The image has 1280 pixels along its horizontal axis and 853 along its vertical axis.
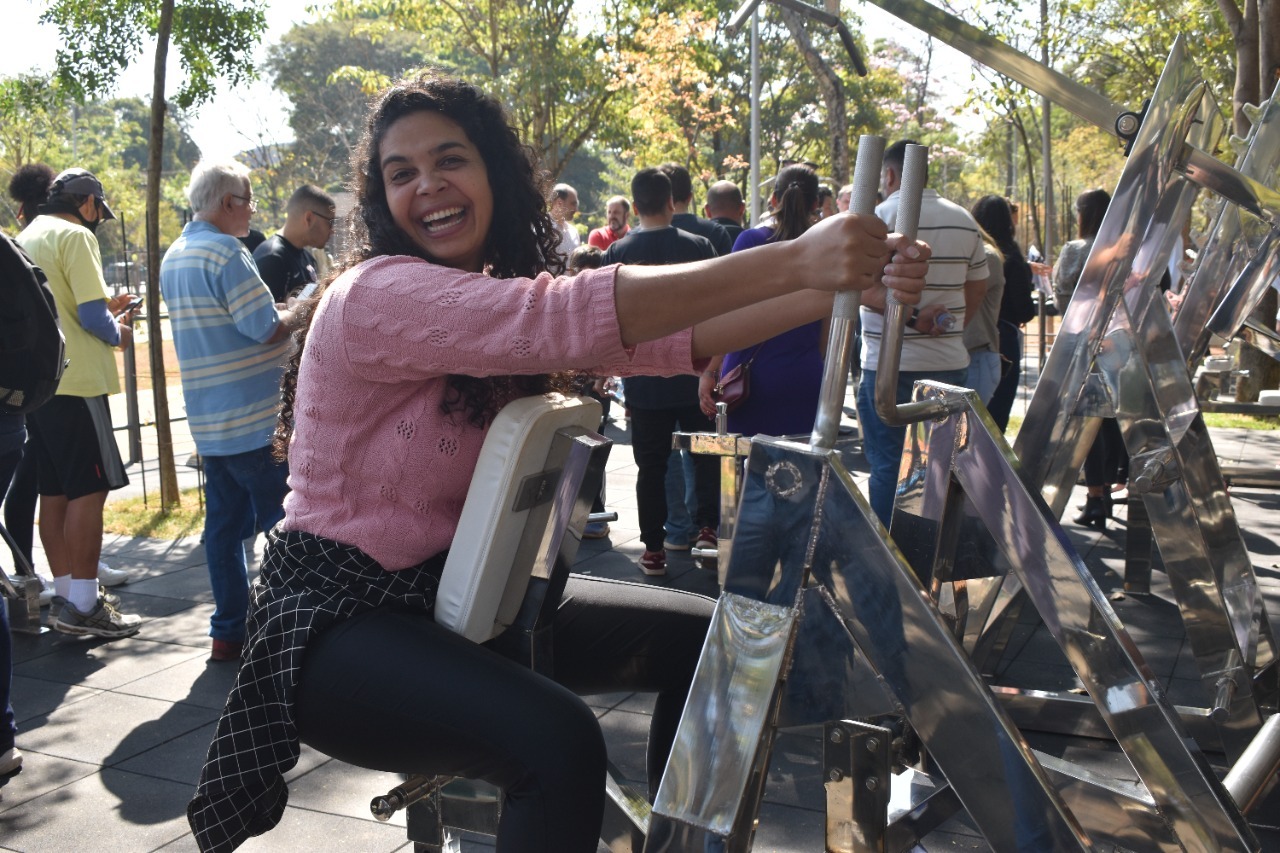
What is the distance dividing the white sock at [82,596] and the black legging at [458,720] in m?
3.27

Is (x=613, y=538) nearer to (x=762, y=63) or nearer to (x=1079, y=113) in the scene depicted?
(x=1079, y=113)

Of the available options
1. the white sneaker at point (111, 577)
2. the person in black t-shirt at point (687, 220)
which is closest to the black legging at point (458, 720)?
the white sneaker at point (111, 577)

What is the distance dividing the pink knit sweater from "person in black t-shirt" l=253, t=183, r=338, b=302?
137 inches

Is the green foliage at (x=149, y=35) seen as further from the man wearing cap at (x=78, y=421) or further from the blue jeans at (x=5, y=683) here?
the blue jeans at (x=5, y=683)

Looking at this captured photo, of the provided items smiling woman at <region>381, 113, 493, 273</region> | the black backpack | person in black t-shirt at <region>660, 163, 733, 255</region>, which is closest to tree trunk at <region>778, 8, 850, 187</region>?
person in black t-shirt at <region>660, 163, 733, 255</region>

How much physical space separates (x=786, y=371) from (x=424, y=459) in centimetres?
301

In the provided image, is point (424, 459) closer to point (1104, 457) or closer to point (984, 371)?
point (984, 371)

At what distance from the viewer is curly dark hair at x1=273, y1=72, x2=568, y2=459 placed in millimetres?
2119

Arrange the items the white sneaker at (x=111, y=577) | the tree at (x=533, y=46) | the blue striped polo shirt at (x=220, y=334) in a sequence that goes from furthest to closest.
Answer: the tree at (x=533, y=46) → the white sneaker at (x=111, y=577) → the blue striped polo shirt at (x=220, y=334)

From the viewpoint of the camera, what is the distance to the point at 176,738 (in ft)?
12.3

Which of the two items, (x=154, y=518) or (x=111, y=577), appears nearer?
(x=111, y=577)

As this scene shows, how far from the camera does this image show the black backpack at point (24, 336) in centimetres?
350

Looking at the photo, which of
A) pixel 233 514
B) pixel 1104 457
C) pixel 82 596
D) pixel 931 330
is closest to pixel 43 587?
Answer: pixel 82 596

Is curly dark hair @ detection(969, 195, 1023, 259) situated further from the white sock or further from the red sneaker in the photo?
the white sock
